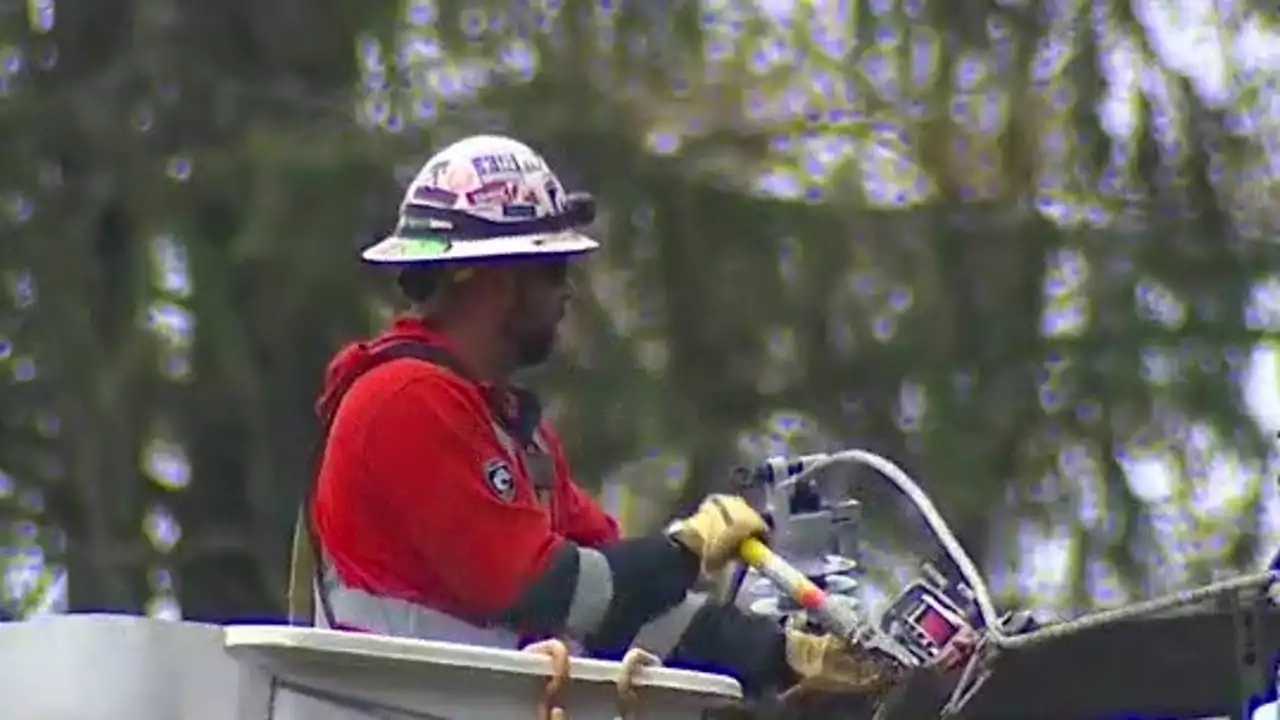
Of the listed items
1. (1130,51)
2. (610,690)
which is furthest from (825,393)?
(610,690)

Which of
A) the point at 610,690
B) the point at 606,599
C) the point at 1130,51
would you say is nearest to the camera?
the point at 610,690

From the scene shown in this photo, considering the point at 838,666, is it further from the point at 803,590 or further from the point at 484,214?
the point at 484,214

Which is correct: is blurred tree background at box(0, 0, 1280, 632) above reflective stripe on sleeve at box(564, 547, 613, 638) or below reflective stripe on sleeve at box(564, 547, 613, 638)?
above

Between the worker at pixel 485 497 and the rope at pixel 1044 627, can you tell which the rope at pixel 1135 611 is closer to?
the rope at pixel 1044 627

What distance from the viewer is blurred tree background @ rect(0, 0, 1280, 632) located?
6570 millimetres

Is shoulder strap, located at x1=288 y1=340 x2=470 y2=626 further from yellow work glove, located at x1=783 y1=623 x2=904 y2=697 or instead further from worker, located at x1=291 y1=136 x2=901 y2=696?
yellow work glove, located at x1=783 y1=623 x2=904 y2=697

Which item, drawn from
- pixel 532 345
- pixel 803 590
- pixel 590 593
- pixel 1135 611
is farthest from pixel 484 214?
pixel 1135 611

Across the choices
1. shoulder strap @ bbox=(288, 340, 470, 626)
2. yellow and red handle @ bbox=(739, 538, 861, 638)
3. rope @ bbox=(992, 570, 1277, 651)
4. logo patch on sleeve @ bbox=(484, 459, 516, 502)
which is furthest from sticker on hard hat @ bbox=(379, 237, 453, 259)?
rope @ bbox=(992, 570, 1277, 651)

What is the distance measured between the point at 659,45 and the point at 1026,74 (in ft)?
2.89

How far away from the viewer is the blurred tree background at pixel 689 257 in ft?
21.6

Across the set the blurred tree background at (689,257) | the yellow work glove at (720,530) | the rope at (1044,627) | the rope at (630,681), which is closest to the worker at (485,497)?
the yellow work glove at (720,530)

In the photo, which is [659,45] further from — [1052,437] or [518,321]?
[518,321]

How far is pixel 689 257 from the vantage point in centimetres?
673

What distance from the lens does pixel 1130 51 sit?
700 cm
